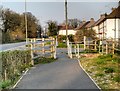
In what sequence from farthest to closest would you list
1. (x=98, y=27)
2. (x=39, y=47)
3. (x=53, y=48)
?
(x=98, y=27) < (x=53, y=48) < (x=39, y=47)

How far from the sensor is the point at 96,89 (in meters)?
8.15

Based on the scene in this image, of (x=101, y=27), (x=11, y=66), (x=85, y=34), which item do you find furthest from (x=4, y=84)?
(x=101, y=27)

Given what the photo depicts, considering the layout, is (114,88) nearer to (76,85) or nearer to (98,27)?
(76,85)

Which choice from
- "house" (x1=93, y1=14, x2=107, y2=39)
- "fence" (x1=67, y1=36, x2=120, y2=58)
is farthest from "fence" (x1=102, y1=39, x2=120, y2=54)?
"house" (x1=93, y1=14, x2=107, y2=39)

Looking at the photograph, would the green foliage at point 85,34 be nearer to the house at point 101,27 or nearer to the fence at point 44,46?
the house at point 101,27

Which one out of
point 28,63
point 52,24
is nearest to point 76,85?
point 28,63

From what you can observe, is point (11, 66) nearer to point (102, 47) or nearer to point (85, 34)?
point (102, 47)

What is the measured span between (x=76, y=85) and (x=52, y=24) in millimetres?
57055

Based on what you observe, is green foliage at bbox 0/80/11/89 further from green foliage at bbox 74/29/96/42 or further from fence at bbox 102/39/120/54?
green foliage at bbox 74/29/96/42

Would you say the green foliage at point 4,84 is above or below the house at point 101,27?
below

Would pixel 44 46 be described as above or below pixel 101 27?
below

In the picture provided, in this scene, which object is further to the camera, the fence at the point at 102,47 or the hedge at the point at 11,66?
the fence at the point at 102,47

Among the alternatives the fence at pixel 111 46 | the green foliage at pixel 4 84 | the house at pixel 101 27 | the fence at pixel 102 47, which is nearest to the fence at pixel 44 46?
the fence at pixel 102 47

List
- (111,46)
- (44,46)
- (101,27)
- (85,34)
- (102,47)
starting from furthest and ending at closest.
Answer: (101,27), (85,34), (102,47), (111,46), (44,46)
